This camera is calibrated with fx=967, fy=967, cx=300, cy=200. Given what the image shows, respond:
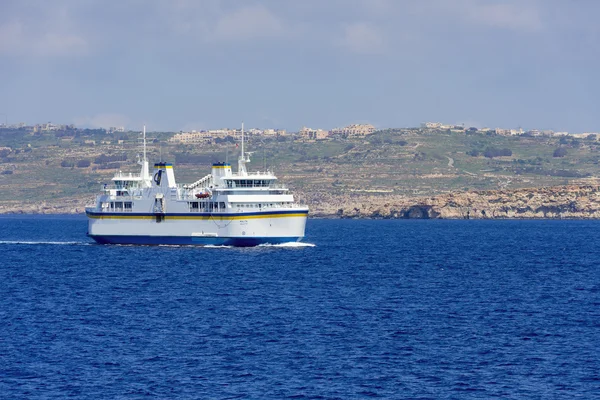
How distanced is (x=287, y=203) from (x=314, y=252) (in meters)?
5.40

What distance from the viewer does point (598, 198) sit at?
180 m

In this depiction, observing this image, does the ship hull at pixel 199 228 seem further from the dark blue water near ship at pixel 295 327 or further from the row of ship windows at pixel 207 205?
the dark blue water near ship at pixel 295 327

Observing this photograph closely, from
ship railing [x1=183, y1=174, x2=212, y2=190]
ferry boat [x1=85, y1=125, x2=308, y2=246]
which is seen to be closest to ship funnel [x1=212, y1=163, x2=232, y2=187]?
ferry boat [x1=85, y1=125, x2=308, y2=246]

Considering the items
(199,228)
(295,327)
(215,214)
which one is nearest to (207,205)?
(215,214)

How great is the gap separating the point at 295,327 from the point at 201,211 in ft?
121

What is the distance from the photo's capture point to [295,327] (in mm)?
41625

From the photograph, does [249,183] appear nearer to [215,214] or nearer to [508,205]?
[215,214]

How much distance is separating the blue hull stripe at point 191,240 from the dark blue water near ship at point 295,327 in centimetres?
220

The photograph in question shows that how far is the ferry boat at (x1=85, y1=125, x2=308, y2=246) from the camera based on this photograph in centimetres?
7531

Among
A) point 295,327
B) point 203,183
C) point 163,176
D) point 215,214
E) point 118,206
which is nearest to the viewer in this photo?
point 295,327

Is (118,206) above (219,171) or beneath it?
beneath

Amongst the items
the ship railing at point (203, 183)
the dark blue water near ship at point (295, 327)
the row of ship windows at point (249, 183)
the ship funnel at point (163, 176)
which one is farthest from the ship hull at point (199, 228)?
the ship railing at point (203, 183)

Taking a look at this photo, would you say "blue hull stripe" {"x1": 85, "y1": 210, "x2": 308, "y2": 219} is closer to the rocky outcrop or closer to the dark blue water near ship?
the dark blue water near ship

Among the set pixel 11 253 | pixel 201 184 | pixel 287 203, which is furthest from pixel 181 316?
pixel 11 253
